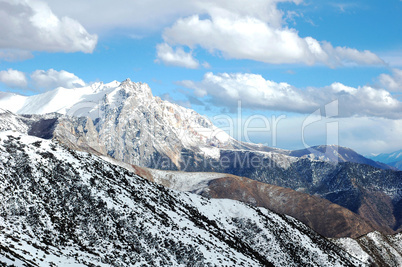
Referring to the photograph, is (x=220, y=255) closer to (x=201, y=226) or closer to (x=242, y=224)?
(x=201, y=226)

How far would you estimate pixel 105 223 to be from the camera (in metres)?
66.2

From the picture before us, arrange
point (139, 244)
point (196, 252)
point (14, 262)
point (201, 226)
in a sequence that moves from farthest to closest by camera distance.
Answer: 1. point (201, 226)
2. point (196, 252)
3. point (139, 244)
4. point (14, 262)

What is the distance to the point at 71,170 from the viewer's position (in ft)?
248

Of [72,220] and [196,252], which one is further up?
[72,220]

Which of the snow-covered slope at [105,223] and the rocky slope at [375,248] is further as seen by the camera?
the rocky slope at [375,248]

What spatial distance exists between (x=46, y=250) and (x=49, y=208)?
12.9 meters

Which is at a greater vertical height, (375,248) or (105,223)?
(105,223)

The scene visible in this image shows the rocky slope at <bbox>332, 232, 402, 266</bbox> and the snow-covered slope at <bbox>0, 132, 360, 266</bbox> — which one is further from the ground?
the snow-covered slope at <bbox>0, 132, 360, 266</bbox>

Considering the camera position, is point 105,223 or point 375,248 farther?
point 375,248

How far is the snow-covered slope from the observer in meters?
54.6

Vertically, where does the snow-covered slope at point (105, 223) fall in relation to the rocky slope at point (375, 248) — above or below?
above

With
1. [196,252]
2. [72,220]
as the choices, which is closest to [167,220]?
[196,252]

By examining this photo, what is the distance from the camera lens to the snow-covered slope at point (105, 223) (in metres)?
54.6

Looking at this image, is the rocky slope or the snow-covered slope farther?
the rocky slope
